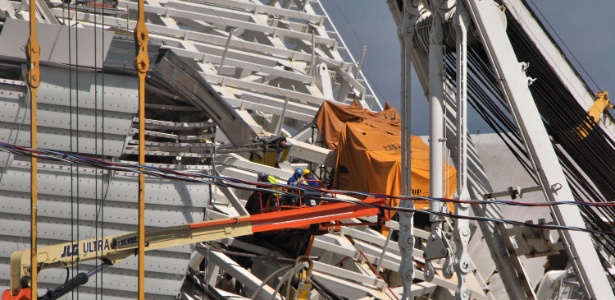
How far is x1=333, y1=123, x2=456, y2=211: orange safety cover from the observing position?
85.4 ft

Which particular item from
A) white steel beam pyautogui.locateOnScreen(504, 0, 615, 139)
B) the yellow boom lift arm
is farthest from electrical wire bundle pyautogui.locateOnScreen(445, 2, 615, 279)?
the yellow boom lift arm

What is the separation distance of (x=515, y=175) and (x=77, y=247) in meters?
21.3

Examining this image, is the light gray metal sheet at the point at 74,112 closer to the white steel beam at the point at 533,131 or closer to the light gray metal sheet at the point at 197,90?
the light gray metal sheet at the point at 197,90

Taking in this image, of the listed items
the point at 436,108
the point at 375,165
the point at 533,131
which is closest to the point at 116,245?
the point at 436,108

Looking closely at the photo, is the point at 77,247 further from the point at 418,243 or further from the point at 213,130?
the point at 418,243

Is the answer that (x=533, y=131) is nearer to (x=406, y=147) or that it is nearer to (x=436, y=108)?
(x=436, y=108)

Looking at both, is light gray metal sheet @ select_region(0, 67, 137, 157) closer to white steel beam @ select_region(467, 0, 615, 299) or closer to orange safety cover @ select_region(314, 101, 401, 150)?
white steel beam @ select_region(467, 0, 615, 299)

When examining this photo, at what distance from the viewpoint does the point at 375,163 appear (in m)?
26.4

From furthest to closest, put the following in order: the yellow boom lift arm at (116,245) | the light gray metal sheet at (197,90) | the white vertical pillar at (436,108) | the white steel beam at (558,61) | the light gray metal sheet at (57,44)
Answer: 1. the light gray metal sheet at (197,90)
2. the white steel beam at (558,61)
3. the white vertical pillar at (436,108)
4. the light gray metal sheet at (57,44)
5. the yellow boom lift arm at (116,245)

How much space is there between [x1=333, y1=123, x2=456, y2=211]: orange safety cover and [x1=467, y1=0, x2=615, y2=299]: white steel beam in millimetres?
7015

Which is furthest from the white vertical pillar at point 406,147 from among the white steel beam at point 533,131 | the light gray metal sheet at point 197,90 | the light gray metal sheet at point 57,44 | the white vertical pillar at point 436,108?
the light gray metal sheet at point 57,44

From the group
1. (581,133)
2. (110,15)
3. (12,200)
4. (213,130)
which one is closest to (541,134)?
(581,133)

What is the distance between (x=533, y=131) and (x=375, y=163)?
313 inches

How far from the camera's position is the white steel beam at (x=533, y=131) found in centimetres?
1855
